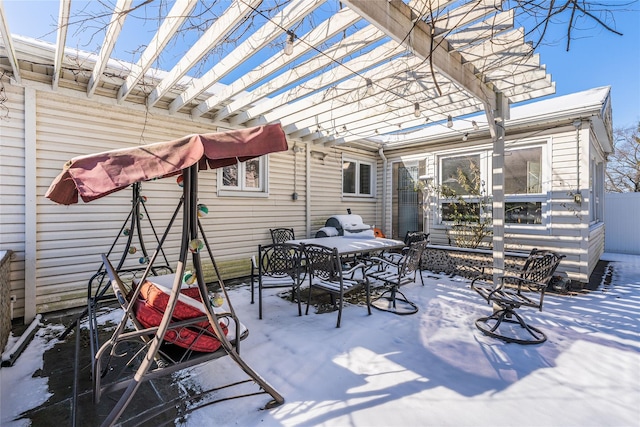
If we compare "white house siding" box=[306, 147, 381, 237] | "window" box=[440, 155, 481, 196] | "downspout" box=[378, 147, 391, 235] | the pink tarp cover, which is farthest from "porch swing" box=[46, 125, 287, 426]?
"downspout" box=[378, 147, 391, 235]

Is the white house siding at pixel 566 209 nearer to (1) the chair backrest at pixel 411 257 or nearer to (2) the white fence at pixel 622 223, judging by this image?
(1) the chair backrest at pixel 411 257

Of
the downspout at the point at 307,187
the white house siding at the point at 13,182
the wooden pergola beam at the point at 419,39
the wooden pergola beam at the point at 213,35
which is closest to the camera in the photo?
the wooden pergola beam at the point at 419,39

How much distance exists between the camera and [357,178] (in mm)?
8039

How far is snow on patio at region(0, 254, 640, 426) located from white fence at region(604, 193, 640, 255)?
6759mm

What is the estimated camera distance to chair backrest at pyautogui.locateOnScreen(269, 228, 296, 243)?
19.8 ft

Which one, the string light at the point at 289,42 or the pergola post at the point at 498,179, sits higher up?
the string light at the point at 289,42

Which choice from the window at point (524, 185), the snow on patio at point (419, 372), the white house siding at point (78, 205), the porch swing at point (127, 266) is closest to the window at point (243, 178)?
the white house siding at point (78, 205)

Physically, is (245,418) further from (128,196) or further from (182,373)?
(128,196)

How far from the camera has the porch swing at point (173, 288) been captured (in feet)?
5.58

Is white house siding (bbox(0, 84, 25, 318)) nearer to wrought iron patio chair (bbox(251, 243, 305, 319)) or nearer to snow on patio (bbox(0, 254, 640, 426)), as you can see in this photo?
snow on patio (bbox(0, 254, 640, 426))

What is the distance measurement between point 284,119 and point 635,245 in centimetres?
1006

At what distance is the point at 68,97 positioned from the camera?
3961 millimetres

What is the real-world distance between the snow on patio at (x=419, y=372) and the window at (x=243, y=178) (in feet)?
8.67

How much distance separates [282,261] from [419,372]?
211 cm
